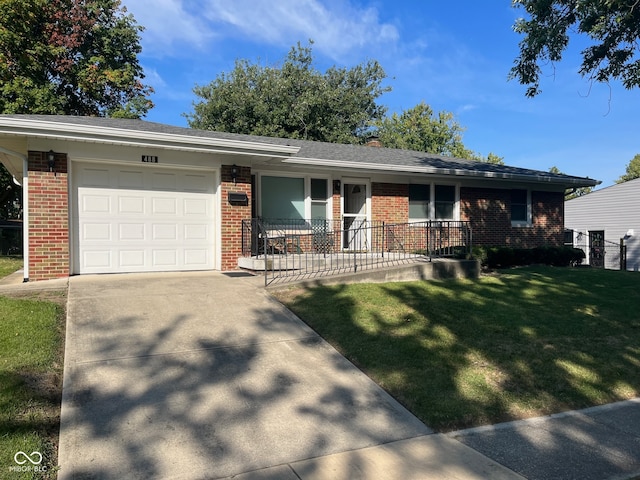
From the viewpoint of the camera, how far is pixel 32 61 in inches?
712

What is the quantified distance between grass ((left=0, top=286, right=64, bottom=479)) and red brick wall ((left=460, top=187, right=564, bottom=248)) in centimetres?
1186

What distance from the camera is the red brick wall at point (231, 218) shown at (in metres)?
9.78

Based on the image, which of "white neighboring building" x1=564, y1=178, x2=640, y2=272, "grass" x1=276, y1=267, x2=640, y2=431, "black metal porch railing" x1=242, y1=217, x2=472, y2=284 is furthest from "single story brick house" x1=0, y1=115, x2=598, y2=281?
"white neighboring building" x1=564, y1=178, x2=640, y2=272

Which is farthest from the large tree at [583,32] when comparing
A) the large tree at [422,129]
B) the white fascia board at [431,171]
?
the large tree at [422,129]

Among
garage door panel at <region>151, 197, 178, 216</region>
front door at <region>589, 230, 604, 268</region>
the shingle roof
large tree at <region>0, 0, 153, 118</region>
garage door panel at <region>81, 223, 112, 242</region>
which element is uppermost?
large tree at <region>0, 0, 153, 118</region>

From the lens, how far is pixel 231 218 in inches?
388

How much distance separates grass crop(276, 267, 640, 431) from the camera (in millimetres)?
4332

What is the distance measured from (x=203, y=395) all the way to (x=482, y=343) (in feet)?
11.3

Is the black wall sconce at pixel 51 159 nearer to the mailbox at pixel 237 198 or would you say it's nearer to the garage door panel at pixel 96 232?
the garage door panel at pixel 96 232

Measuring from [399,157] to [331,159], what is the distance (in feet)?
11.9

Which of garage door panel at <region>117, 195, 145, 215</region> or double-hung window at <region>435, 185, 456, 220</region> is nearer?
garage door panel at <region>117, 195, 145, 215</region>

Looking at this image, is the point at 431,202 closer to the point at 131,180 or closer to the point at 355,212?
the point at 355,212

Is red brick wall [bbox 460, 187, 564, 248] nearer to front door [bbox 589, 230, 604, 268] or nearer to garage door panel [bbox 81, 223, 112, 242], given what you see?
front door [bbox 589, 230, 604, 268]

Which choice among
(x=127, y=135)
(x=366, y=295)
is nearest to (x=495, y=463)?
(x=366, y=295)
